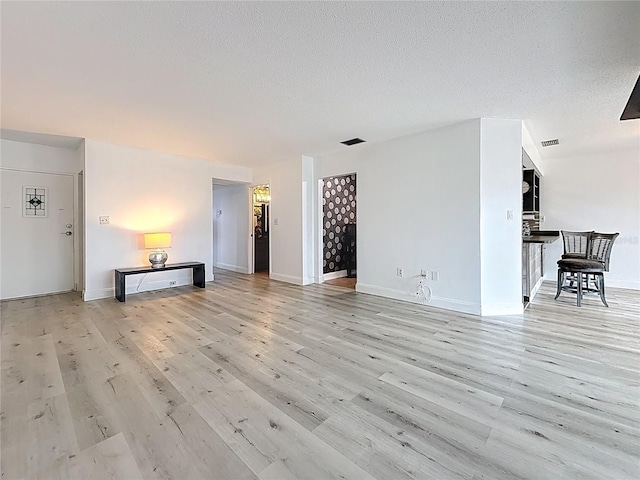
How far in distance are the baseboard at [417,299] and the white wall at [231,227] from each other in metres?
3.26

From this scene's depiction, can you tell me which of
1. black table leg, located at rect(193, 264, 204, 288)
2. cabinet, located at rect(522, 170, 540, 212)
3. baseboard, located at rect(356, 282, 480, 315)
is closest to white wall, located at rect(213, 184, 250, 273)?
black table leg, located at rect(193, 264, 204, 288)

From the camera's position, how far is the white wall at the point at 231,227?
6.98 metres

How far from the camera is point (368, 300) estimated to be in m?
4.46

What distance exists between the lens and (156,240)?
15.9ft

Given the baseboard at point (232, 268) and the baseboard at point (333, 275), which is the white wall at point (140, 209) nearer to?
the baseboard at point (232, 268)

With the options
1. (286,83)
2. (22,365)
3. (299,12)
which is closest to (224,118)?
(286,83)

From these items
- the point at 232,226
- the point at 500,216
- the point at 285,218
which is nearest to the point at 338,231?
the point at 285,218

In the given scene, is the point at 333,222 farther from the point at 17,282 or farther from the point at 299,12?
the point at 17,282

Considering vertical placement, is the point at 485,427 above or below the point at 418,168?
below

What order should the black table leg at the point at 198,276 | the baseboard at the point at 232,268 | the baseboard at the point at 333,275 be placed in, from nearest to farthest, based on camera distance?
1. the black table leg at the point at 198,276
2. the baseboard at the point at 333,275
3. the baseboard at the point at 232,268

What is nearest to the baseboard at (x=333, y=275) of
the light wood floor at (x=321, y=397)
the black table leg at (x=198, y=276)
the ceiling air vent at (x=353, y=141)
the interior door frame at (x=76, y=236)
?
the black table leg at (x=198, y=276)

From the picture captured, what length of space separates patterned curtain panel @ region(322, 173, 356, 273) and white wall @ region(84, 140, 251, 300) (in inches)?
88.9

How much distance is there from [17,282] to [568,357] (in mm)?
6977

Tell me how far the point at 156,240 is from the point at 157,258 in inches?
11.6
